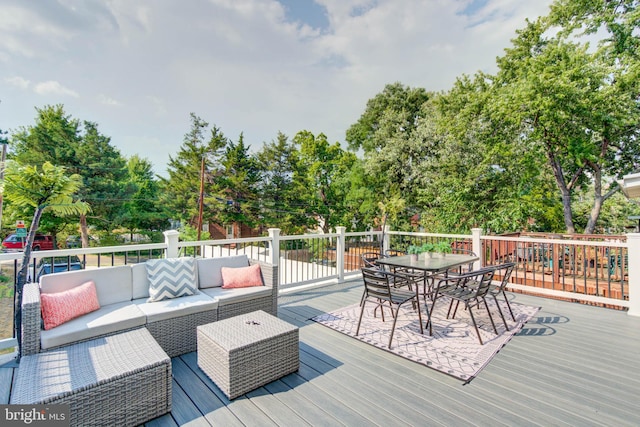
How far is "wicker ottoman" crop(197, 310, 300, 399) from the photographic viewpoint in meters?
2.21

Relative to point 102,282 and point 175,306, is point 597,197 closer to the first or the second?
point 175,306

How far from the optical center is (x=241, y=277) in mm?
3664

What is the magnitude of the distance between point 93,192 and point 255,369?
863 inches

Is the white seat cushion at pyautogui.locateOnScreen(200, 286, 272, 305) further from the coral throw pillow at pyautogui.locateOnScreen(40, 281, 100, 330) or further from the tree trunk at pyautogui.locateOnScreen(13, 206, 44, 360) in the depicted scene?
the tree trunk at pyautogui.locateOnScreen(13, 206, 44, 360)

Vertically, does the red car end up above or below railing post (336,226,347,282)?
below

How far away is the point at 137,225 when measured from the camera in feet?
73.8

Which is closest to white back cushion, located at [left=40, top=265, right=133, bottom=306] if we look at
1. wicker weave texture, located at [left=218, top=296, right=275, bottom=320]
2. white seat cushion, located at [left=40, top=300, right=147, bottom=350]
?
white seat cushion, located at [left=40, top=300, right=147, bottom=350]

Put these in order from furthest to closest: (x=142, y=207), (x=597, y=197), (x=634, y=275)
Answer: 1. (x=142, y=207)
2. (x=597, y=197)
3. (x=634, y=275)

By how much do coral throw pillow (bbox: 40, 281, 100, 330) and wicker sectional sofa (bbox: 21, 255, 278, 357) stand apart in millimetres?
49

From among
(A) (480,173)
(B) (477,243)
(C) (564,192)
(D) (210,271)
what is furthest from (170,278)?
(C) (564,192)

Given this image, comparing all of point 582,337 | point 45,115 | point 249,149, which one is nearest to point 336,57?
point 582,337

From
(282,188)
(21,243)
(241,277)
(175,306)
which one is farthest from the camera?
(282,188)

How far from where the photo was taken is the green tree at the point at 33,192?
270 cm

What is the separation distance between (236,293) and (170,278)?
0.72m
